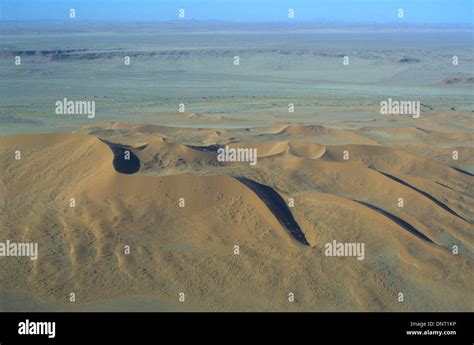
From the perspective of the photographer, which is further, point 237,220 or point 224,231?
point 237,220

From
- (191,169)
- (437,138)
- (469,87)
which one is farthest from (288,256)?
(469,87)

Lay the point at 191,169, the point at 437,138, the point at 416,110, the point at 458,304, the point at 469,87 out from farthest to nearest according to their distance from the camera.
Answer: the point at 469,87
the point at 416,110
the point at 437,138
the point at 191,169
the point at 458,304

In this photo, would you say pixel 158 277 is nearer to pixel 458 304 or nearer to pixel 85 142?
pixel 458 304

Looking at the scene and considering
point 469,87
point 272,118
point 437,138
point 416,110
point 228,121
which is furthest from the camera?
point 469,87

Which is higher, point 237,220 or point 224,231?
point 237,220

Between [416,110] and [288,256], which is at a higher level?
[416,110]

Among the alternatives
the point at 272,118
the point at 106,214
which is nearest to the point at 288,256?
the point at 106,214

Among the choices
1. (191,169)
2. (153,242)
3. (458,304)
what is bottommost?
(458,304)

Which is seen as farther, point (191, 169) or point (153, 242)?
point (191, 169)
